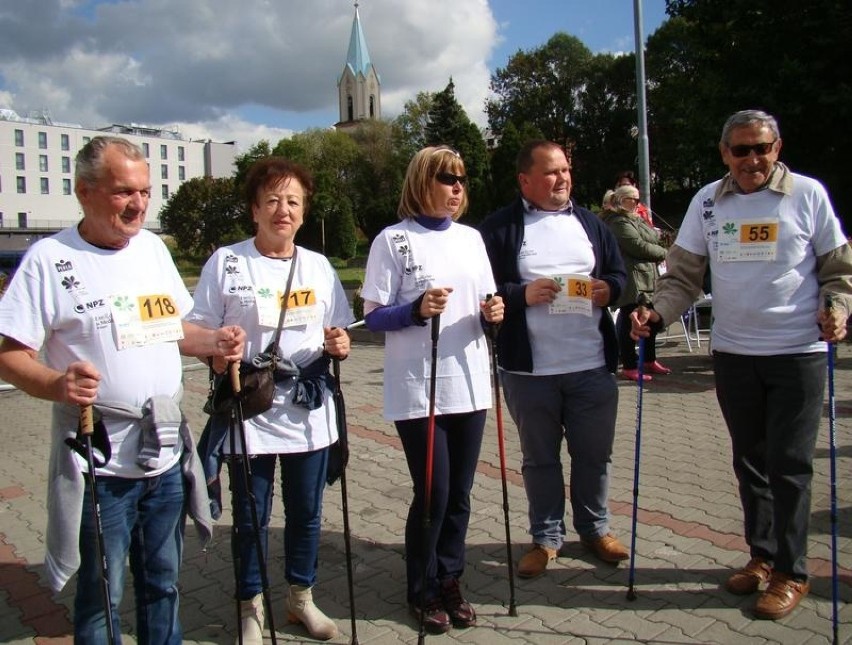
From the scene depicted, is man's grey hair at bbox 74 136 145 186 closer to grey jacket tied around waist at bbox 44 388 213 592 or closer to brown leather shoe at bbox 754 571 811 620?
grey jacket tied around waist at bbox 44 388 213 592

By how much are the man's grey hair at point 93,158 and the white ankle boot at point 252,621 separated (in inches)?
73.8

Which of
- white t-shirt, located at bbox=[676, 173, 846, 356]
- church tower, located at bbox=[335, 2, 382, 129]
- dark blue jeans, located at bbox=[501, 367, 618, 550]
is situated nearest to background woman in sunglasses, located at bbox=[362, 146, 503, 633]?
dark blue jeans, located at bbox=[501, 367, 618, 550]

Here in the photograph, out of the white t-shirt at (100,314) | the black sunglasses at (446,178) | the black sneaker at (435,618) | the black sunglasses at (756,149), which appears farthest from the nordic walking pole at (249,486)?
the black sunglasses at (756,149)

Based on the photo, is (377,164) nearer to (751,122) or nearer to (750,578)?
(751,122)

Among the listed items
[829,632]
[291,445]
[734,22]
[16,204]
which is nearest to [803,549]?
[829,632]

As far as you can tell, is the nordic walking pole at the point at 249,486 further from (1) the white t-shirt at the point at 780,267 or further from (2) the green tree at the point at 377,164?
(2) the green tree at the point at 377,164

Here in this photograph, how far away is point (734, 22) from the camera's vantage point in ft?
→ 43.7

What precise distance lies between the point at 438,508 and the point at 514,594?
662 mm

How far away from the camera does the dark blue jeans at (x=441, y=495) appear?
3293 millimetres

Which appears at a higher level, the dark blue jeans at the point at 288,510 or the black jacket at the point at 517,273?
the black jacket at the point at 517,273

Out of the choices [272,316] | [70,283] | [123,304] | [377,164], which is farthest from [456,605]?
[377,164]

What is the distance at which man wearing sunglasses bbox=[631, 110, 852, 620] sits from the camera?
129 inches

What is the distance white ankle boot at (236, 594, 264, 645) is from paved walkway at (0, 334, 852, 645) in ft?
0.51

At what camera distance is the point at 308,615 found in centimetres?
335
